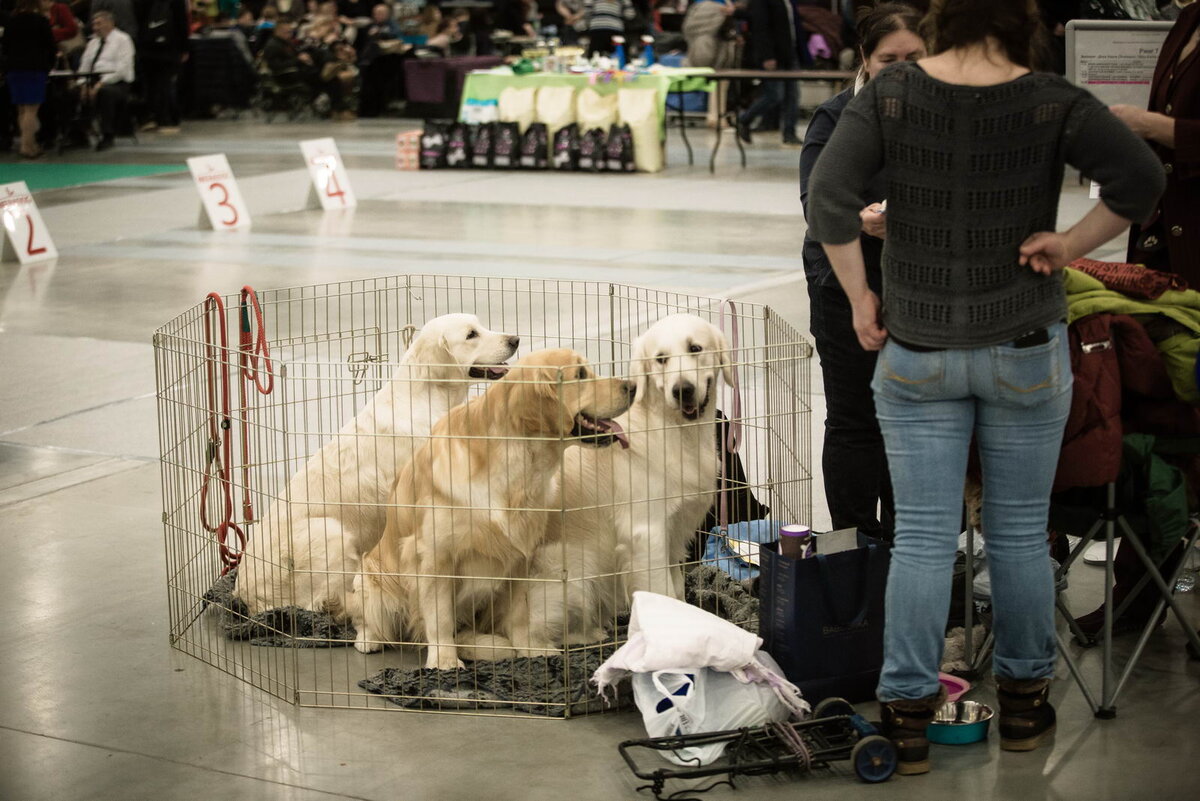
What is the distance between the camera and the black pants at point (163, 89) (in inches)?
794

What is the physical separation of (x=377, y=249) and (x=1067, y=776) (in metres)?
8.41

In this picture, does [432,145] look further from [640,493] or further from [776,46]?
[640,493]

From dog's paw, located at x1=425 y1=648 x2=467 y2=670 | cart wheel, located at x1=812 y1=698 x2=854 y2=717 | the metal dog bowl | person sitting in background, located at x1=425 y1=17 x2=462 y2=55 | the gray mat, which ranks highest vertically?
person sitting in background, located at x1=425 y1=17 x2=462 y2=55

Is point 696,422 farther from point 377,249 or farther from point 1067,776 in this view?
point 377,249

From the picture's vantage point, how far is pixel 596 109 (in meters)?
15.2

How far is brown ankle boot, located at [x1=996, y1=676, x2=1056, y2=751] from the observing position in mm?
3245

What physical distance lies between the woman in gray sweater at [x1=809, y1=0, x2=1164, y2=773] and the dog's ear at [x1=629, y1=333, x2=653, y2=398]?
34.9 inches

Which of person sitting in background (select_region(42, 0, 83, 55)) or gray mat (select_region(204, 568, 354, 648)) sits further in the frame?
person sitting in background (select_region(42, 0, 83, 55))

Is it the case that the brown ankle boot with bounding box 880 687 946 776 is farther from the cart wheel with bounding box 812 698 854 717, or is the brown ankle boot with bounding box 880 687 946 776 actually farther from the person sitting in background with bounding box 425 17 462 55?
the person sitting in background with bounding box 425 17 462 55

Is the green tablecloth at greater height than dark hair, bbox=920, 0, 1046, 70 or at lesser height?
lesser

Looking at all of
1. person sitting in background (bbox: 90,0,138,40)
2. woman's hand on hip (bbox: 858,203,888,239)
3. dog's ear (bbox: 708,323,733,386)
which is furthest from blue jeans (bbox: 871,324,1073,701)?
person sitting in background (bbox: 90,0,138,40)

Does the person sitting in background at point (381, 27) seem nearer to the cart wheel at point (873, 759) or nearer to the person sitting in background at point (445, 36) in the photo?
the person sitting in background at point (445, 36)

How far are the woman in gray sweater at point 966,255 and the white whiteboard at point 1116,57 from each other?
180cm

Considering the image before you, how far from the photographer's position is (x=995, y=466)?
298 cm
